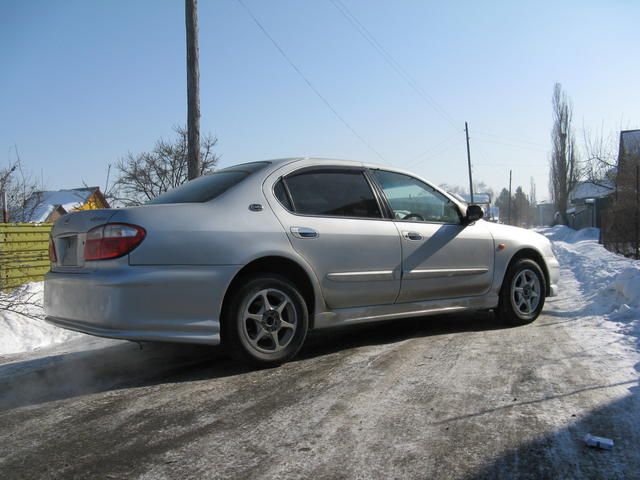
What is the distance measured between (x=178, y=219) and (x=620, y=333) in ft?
13.1

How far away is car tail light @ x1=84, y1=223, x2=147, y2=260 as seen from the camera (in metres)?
3.46

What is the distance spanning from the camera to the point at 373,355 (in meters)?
4.31

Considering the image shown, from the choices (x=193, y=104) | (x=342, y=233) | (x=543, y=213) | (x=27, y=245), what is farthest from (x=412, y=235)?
(x=543, y=213)

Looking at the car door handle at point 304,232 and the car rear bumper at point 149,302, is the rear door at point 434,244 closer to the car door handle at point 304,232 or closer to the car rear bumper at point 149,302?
the car door handle at point 304,232

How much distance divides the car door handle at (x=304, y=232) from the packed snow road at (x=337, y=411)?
3.13ft

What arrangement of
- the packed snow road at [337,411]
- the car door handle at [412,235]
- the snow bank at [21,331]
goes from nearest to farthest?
1. the packed snow road at [337,411]
2. the car door handle at [412,235]
3. the snow bank at [21,331]

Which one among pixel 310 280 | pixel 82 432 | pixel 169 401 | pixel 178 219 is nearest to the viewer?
pixel 82 432

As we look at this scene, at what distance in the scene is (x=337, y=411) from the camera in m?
3.02

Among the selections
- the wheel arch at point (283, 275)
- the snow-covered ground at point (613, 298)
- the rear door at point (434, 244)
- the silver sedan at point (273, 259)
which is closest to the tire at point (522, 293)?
the silver sedan at point (273, 259)

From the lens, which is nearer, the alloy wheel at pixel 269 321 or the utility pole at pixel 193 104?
the alloy wheel at pixel 269 321

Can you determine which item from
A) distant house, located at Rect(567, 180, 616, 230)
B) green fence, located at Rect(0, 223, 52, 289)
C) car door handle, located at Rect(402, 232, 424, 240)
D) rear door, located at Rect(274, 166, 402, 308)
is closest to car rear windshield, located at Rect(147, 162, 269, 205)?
rear door, located at Rect(274, 166, 402, 308)

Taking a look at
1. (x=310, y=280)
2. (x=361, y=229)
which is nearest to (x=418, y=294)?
(x=361, y=229)

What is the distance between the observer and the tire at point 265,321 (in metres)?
3.76

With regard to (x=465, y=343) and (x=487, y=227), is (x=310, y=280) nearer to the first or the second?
(x=465, y=343)
